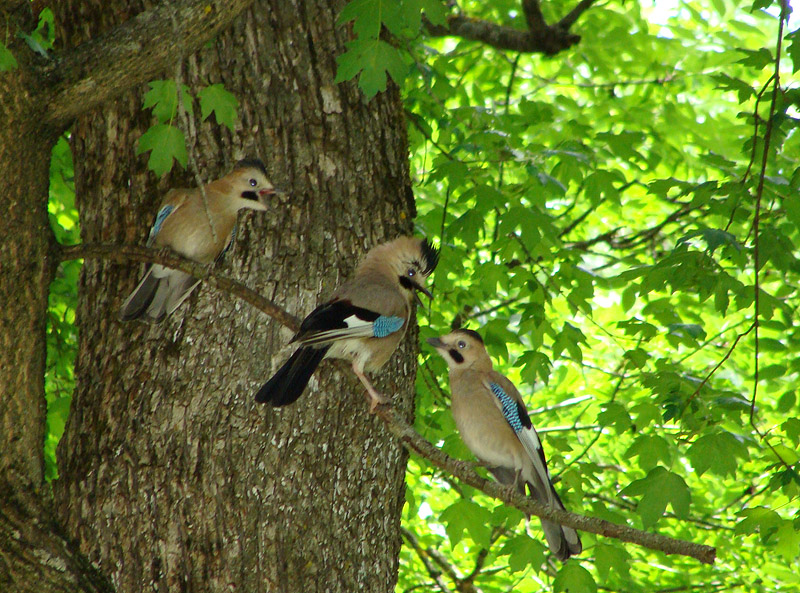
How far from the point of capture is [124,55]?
3033 millimetres

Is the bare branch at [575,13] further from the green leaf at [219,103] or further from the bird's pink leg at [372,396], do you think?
the bird's pink leg at [372,396]

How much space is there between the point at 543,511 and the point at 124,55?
2173 millimetres

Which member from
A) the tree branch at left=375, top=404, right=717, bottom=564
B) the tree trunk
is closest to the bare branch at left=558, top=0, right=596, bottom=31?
the tree trunk

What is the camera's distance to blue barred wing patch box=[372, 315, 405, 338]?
3.43 metres

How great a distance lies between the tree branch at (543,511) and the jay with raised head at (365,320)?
23 cm

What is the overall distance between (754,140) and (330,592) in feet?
9.25

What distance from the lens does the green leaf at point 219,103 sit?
3.27m

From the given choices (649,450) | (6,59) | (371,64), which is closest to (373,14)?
(371,64)

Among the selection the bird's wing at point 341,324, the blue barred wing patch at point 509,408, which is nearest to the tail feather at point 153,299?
the bird's wing at point 341,324

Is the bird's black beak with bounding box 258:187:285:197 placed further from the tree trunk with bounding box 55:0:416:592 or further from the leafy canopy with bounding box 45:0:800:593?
the leafy canopy with bounding box 45:0:800:593

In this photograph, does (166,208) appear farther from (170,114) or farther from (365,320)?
(365,320)

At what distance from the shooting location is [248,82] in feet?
11.8

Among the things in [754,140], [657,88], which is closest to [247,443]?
[754,140]

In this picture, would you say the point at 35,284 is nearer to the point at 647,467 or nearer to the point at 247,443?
the point at 247,443
